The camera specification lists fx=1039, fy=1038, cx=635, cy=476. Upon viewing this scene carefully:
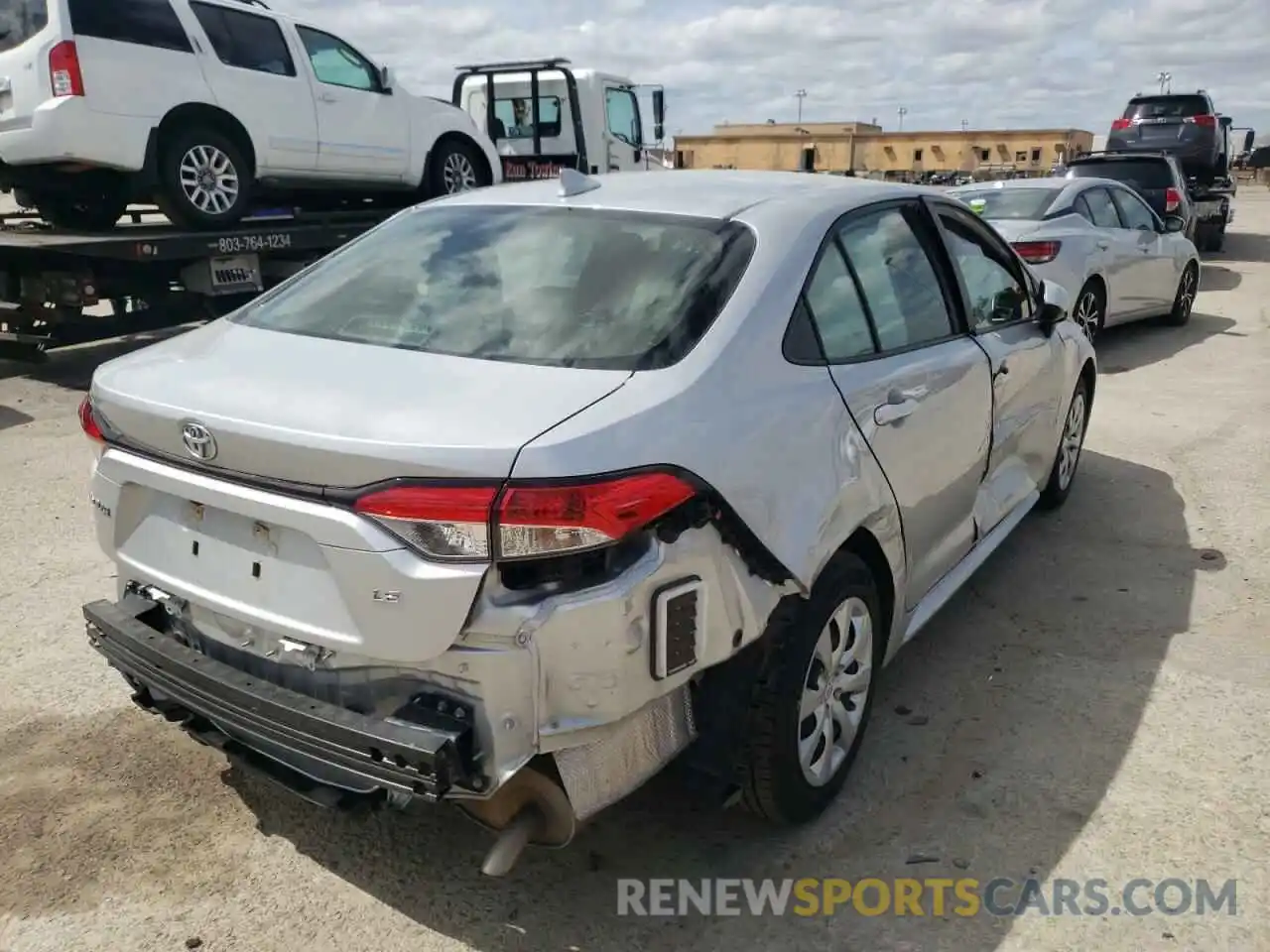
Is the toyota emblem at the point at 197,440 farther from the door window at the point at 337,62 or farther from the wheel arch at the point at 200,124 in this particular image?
the door window at the point at 337,62

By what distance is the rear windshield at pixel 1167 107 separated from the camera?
17.4 meters

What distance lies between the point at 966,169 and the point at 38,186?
5996cm

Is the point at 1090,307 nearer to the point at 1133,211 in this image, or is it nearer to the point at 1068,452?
the point at 1133,211

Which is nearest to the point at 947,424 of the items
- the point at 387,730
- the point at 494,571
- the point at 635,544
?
the point at 635,544

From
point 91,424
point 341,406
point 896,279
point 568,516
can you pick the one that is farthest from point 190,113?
point 568,516

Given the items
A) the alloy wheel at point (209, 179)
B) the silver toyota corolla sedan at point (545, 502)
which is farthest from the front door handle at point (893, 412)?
the alloy wheel at point (209, 179)

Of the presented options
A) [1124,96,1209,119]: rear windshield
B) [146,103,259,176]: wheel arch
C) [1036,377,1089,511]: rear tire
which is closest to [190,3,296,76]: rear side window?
[146,103,259,176]: wheel arch

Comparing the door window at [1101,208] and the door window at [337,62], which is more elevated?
the door window at [337,62]

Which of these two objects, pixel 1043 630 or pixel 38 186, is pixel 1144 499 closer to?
pixel 1043 630

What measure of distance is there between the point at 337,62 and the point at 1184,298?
846 cm

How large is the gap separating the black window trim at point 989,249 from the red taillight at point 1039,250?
3865mm

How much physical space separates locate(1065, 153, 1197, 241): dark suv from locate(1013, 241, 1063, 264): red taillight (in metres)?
5.15

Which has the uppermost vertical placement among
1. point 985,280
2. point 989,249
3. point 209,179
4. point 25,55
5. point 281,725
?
point 25,55

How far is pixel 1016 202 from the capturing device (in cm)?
870
